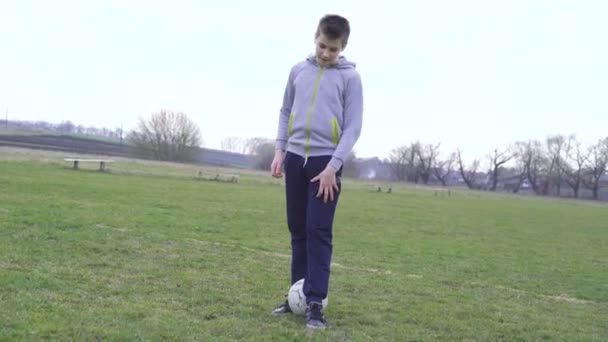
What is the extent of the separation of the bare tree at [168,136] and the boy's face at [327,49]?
83.4m

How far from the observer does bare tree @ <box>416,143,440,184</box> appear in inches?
4710

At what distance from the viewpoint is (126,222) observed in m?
11.1

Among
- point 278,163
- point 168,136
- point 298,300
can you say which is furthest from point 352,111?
point 168,136

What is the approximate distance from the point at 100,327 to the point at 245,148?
137 metres

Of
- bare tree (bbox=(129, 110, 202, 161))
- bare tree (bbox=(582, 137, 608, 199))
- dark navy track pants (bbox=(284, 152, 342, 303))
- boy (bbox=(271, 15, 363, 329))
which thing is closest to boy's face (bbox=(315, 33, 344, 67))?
boy (bbox=(271, 15, 363, 329))

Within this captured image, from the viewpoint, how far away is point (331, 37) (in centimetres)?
429

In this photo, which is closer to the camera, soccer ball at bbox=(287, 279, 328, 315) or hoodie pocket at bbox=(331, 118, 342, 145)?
hoodie pocket at bbox=(331, 118, 342, 145)

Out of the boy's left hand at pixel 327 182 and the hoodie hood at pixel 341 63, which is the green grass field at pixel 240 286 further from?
the hoodie hood at pixel 341 63

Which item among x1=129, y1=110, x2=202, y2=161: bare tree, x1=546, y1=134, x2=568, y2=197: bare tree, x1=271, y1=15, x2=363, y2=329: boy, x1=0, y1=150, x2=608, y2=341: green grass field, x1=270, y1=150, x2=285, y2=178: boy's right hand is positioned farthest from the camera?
x1=546, y1=134, x2=568, y2=197: bare tree

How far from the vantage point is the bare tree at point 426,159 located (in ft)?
392

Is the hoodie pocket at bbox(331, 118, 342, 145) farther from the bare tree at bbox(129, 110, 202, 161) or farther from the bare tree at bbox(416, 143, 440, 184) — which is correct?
the bare tree at bbox(416, 143, 440, 184)

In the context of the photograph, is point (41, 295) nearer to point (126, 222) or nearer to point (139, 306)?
point (139, 306)

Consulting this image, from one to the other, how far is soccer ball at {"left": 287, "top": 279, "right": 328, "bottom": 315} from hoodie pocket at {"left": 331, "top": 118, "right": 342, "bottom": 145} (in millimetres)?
1169

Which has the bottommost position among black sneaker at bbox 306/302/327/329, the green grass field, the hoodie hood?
the green grass field
